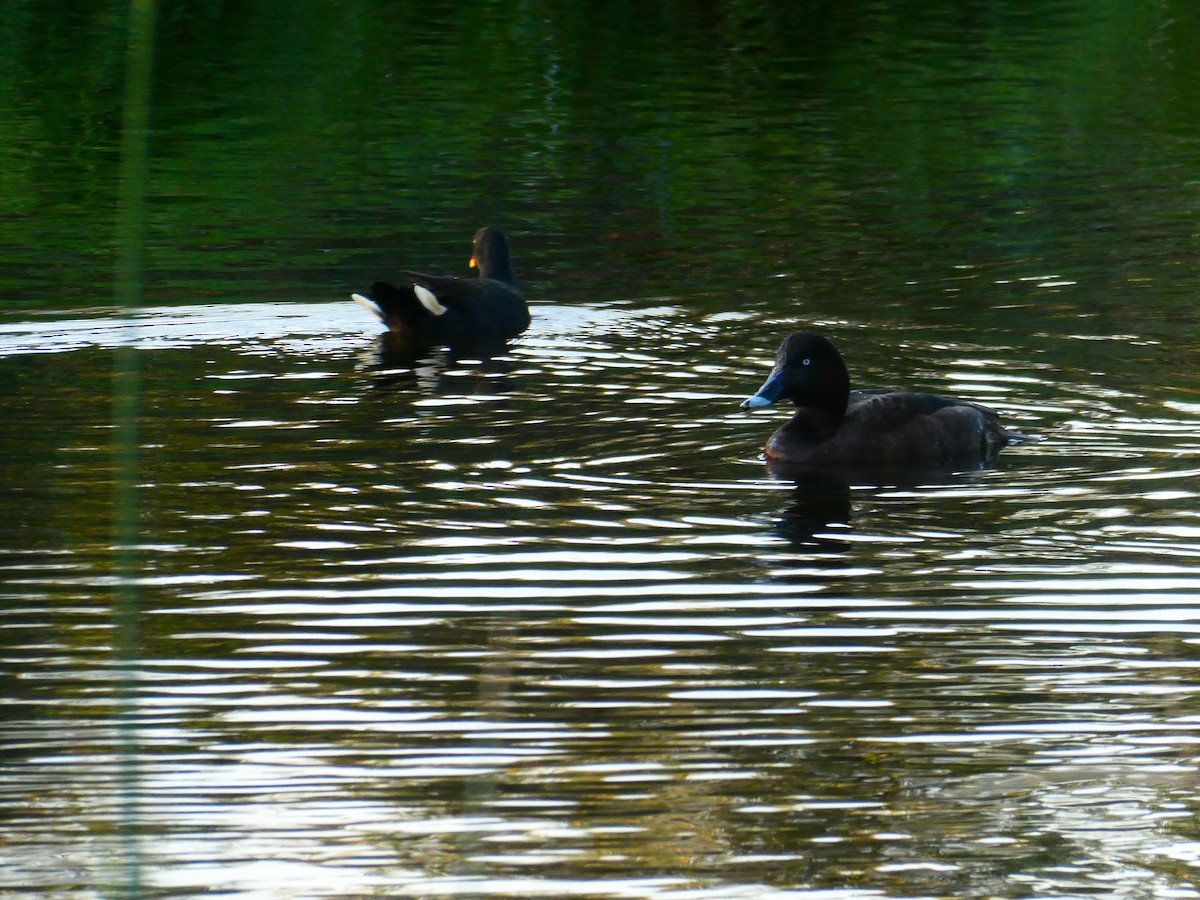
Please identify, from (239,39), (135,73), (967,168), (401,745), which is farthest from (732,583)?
(239,39)

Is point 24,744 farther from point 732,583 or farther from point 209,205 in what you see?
point 209,205

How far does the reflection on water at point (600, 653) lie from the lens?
5848 mm

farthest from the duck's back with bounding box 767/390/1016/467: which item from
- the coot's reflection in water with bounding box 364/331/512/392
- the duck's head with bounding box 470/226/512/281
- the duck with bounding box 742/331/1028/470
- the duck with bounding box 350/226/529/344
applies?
the duck's head with bounding box 470/226/512/281

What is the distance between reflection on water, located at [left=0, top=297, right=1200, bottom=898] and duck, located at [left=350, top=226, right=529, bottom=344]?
174 centimetres

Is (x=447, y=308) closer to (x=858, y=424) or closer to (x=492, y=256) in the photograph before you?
(x=492, y=256)

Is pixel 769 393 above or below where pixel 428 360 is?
above

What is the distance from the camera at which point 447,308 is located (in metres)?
15.2

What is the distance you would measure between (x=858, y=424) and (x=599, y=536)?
7.30ft

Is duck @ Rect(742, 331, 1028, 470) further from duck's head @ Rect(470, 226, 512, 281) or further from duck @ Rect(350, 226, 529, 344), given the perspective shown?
duck's head @ Rect(470, 226, 512, 281)

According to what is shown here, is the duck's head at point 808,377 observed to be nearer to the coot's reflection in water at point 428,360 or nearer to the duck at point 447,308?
the coot's reflection in water at point 428,360

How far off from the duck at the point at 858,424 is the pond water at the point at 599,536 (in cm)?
25

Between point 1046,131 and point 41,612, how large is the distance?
17.4 metres

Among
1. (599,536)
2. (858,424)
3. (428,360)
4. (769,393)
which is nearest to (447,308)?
(428,360)

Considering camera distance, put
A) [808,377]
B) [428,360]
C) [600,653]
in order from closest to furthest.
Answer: [600,653]
[808,377]
[428,360]
